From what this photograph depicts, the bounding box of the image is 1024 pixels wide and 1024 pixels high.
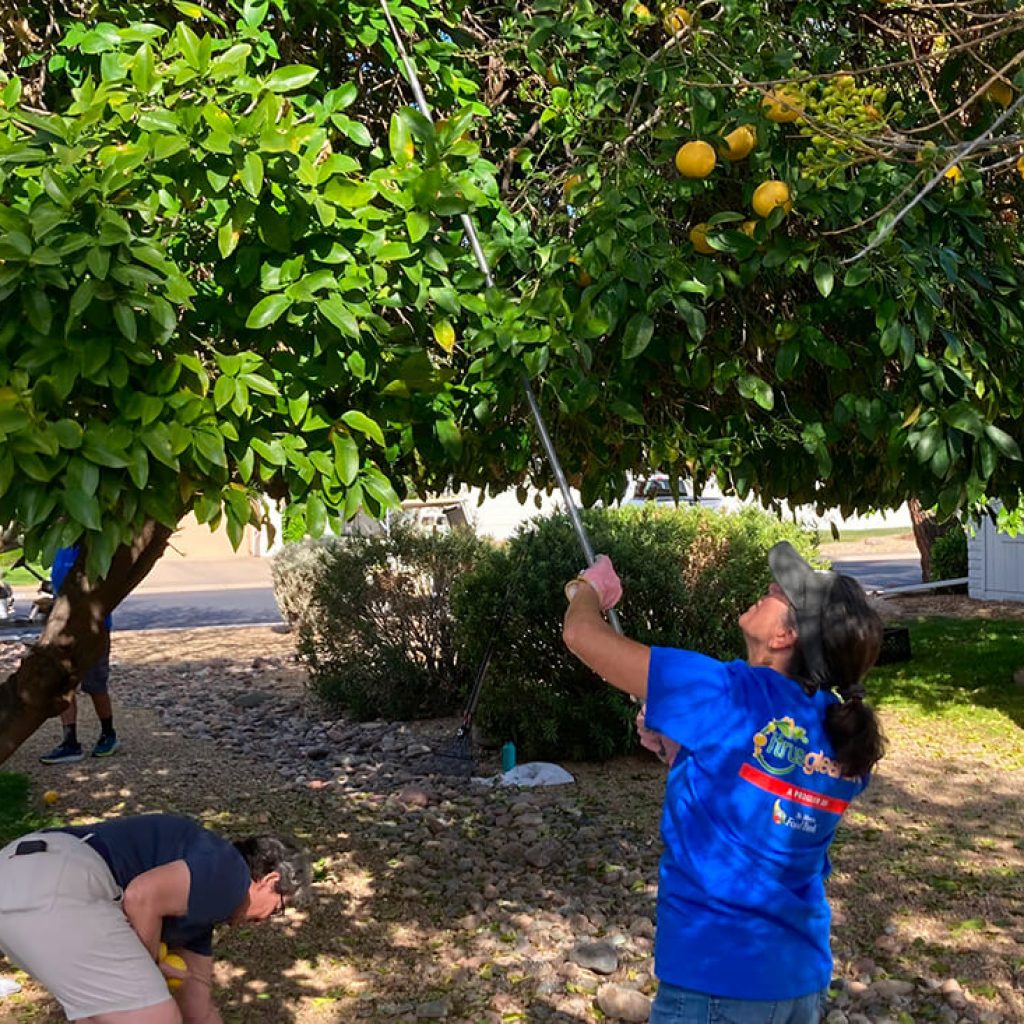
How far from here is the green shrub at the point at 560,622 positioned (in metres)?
8.07

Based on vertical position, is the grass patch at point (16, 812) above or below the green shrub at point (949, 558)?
below

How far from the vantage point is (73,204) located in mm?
2412

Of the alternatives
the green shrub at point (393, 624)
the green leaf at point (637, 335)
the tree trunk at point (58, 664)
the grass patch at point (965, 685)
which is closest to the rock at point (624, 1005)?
the tree trunk at point (58, 664)

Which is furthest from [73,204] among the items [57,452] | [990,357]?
[990,357]

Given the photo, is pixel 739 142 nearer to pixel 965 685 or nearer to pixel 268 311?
pixel 268 311

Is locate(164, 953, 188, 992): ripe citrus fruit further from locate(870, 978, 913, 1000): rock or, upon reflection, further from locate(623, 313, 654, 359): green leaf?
locate(870, 978, 913, 1000): rock

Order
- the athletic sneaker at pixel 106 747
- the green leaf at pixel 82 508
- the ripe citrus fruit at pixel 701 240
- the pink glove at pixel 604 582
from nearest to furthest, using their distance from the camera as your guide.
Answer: the green leaf at pixel 82 508 → the pink glove at pixel 604 582 → the ripe citrus fruit at pixel 701 240 → the athletic sneaker at pixel 106 747

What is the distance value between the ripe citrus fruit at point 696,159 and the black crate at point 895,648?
9413 mm

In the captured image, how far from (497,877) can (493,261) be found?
363 centimetres

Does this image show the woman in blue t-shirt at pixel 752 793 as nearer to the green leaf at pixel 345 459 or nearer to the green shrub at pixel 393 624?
the green leaf at pixel 345 459

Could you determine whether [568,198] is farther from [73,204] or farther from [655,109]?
[73,204]

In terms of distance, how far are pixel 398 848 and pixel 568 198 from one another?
408 cm

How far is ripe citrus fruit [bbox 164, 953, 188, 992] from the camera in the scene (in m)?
3.26

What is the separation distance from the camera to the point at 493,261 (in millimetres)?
3223
